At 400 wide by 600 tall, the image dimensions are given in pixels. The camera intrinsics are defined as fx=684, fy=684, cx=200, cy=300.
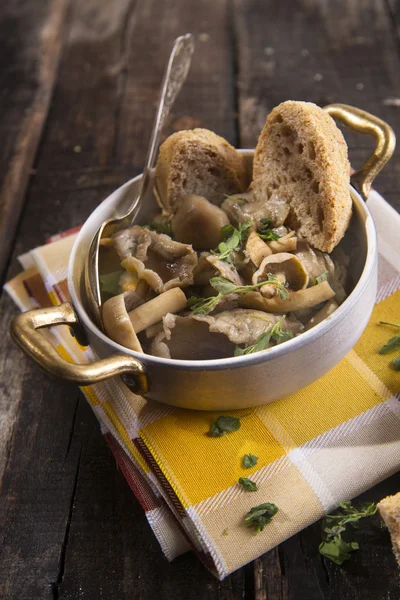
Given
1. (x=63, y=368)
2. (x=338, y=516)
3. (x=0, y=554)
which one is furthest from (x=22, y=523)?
(x=338, y=516)

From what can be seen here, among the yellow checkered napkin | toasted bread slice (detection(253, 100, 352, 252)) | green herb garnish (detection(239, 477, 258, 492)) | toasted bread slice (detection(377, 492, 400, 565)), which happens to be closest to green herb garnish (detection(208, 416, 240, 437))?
the yellow checkered napkin

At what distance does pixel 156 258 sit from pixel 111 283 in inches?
5.1

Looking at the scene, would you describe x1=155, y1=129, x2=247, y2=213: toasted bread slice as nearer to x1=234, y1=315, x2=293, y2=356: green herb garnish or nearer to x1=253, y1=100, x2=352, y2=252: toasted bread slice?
x1=253, y1=100, x2=352, y2=252: toasted bread slice

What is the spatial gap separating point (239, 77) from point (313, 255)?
1.64m

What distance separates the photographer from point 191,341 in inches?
60.6

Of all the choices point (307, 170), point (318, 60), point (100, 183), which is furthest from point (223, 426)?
point (318, 60)

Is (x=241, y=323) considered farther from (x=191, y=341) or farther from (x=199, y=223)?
(x=199, y=223)

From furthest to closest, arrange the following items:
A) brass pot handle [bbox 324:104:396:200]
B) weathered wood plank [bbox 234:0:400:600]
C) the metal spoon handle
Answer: weathered wood plank [bbox 234:0:400:600], the metal spoon handle, brass pot handle [bbox 324:104:396:200]

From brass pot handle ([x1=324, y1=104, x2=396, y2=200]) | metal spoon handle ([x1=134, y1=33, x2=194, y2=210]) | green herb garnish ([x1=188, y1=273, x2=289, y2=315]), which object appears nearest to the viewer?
green herb garnish ([x1=188, y1=273, x2=289, y2=315])

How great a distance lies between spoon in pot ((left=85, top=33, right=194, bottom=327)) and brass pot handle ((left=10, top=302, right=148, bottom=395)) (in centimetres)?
8

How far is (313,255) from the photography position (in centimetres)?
168

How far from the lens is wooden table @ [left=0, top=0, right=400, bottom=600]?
148 cm

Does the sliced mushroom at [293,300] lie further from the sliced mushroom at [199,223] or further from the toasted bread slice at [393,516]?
the toasted bread slice at [393,516]

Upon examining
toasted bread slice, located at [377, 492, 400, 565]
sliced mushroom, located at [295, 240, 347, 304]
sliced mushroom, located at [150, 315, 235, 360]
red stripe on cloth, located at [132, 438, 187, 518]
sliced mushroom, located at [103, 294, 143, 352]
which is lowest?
toasted bread slice, located at [377, 492, 400, 565]
